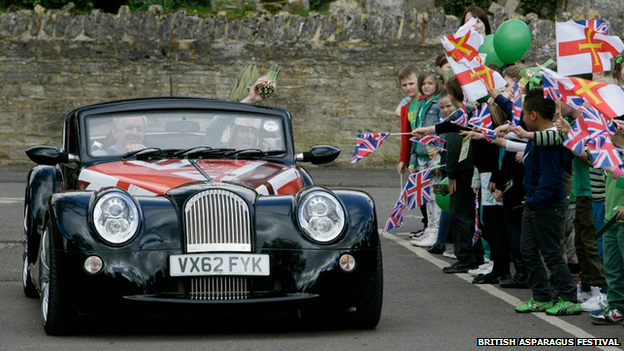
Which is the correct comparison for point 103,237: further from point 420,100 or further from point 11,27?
point 11,27

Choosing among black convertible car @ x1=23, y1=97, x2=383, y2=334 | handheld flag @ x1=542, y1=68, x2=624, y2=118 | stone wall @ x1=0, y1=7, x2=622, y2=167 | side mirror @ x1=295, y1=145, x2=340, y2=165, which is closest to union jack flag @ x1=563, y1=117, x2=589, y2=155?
handheld flag @ x1=542, y1=68, x2=624, y2=118

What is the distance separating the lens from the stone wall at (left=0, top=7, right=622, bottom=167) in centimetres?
2506

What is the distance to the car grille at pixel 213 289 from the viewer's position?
7242 mm

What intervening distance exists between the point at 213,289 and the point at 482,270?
4063mm

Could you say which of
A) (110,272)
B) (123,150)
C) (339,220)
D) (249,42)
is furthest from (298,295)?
(249,42)

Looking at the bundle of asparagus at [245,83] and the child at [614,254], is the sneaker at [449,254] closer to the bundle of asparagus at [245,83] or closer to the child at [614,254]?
the bundle of asparagus at [245,83]

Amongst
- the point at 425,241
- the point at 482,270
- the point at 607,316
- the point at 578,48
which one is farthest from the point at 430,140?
the point at 607,316

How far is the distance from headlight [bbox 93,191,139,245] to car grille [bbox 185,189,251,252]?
1.08ft

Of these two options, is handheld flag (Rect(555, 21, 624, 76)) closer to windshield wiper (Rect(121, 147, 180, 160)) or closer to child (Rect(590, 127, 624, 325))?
child (Rect(590, 127, 624, 325))

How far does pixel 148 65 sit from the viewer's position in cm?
2520

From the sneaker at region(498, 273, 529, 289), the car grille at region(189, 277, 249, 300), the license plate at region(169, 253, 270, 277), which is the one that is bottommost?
the sneaker at region(498, 273, 529, 289)

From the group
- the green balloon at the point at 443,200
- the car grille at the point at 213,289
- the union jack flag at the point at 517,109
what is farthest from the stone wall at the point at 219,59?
the car grille at the point at 213,289

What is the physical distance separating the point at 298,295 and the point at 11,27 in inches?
760

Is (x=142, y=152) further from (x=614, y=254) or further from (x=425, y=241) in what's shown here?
(x=425, y=241)
